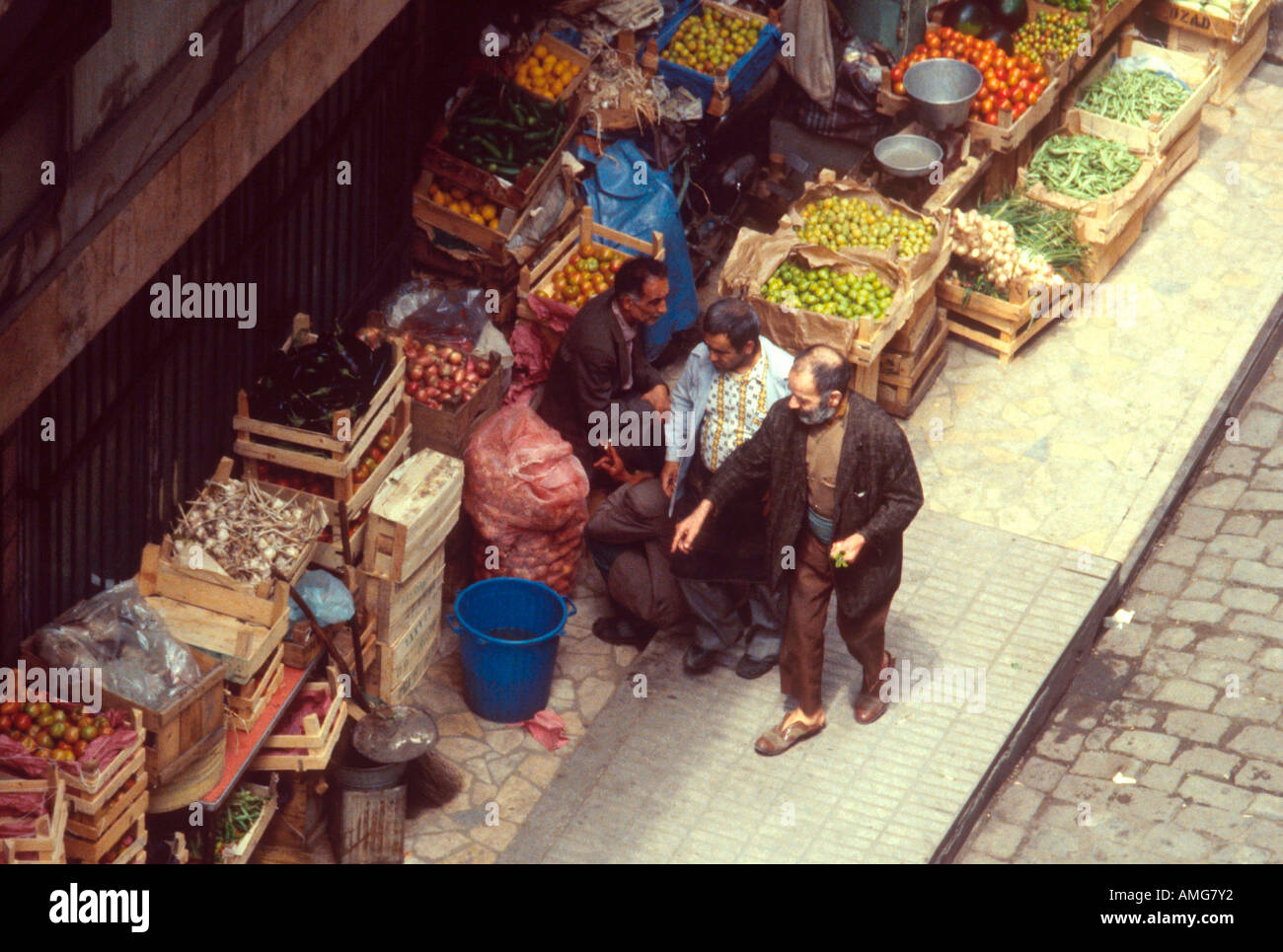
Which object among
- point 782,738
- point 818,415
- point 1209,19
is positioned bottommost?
point 782,738

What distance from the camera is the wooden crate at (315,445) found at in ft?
32.2

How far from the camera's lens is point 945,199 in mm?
13000

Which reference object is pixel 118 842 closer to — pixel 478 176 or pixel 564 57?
pixel 478 176

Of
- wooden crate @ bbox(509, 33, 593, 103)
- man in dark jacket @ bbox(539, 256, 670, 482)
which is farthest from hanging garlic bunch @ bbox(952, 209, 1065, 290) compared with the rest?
man in dark jacket @ bbox(539, 256, 670, 482)

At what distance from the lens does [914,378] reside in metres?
12.6

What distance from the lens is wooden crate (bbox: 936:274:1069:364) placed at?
13.0 m

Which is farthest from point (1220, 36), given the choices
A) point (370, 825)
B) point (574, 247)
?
point (370, 825)

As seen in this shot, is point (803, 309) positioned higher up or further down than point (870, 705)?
higher up

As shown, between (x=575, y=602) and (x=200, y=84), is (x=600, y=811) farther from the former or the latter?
(x=200, y=84)

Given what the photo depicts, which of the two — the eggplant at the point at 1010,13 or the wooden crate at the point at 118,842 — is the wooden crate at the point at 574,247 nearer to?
the eggplant at the point at 1010,13

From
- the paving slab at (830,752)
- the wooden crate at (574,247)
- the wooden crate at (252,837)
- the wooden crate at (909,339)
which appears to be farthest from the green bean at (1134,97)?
the wooden crate at (252,837)

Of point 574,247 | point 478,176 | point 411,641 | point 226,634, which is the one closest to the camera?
point 226,634

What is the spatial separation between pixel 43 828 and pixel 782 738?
3906mm

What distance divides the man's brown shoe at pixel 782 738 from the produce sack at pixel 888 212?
3.11 meters
